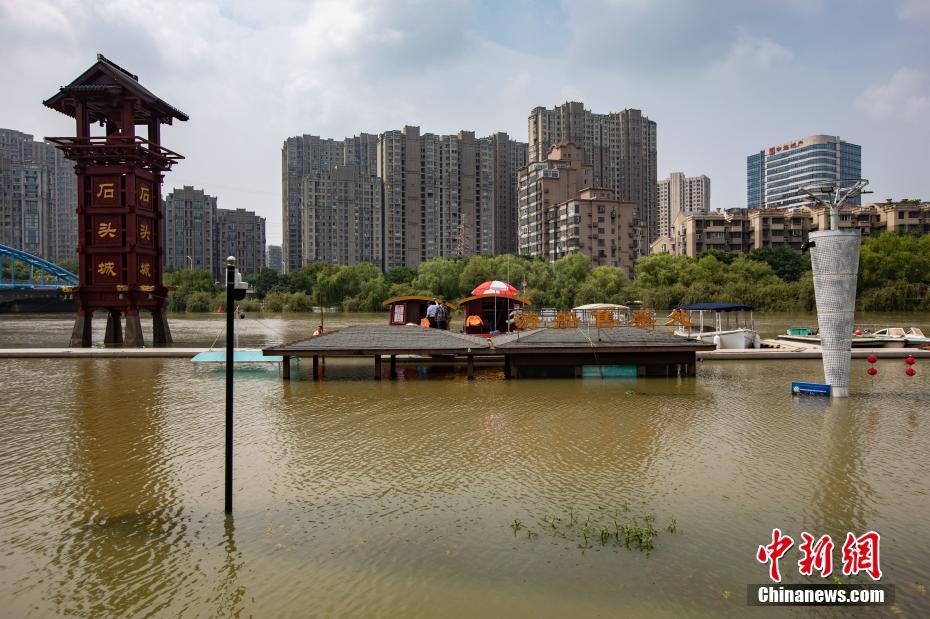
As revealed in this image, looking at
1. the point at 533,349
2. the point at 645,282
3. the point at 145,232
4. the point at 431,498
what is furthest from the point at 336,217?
the point at 431,498

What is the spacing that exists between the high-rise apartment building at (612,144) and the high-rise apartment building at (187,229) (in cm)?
7872

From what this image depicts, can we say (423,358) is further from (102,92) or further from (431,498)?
(102,92)

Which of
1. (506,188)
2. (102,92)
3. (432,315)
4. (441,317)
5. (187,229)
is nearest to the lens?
(432,315)

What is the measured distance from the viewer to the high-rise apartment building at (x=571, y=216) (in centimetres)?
10281

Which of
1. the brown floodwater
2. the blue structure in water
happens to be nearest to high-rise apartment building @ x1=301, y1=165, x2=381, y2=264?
the brown floodwater

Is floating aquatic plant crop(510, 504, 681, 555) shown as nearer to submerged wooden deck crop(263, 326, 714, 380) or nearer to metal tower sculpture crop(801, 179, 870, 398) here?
metal tower sculpture crop(801, 179, 870, 398)

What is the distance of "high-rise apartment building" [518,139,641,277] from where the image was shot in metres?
103

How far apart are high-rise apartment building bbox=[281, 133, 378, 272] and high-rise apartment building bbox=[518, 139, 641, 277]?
5669 centimetres

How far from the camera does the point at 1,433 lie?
14484mm

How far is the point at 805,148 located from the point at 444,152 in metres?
121

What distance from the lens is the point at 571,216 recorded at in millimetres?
103312

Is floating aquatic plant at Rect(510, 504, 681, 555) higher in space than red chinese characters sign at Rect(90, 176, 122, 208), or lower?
lower

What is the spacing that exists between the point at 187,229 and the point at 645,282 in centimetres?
11025

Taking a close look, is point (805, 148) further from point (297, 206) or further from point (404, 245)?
point (297, 206)
